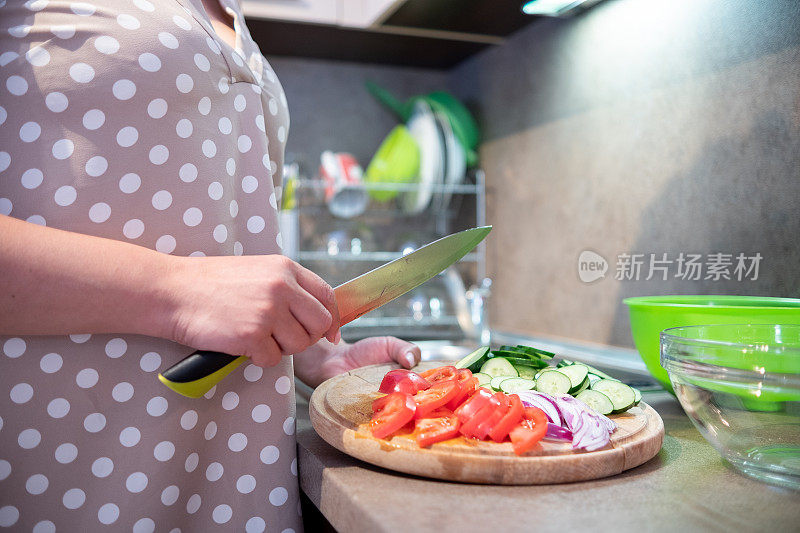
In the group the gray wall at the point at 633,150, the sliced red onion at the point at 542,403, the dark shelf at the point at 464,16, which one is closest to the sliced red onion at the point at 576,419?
the sliced red onion at the point at 542,403

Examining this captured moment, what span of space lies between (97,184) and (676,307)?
0.63m

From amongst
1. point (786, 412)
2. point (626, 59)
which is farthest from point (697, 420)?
point (626, 59)

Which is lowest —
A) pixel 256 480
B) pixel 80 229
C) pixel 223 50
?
pixel 256 480

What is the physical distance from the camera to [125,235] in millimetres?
591

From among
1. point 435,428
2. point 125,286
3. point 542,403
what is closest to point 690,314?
point 542,403

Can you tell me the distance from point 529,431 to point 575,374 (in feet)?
0.67

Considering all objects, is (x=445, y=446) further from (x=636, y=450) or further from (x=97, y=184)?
(x=97, y=184)

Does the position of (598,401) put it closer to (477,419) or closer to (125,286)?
(477,419)

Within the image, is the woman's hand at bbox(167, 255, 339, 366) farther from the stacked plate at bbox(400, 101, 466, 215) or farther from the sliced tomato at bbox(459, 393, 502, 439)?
the stacked plate at bbox(400, 101, 466, 215)

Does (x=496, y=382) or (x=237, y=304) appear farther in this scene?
(x=496, y=382)

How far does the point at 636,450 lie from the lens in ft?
1.89

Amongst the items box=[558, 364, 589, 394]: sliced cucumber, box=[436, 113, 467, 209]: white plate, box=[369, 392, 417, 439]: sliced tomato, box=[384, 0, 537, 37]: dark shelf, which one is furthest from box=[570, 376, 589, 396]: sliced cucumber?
box=[436, 113, 467, 209]: white plate

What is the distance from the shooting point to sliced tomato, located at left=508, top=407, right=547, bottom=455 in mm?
547

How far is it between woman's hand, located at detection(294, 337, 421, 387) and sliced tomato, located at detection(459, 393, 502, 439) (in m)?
0.31
